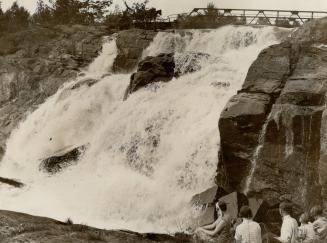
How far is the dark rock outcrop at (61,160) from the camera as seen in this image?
63.5 ft

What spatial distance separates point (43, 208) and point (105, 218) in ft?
7.94

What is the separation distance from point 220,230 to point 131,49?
18.6 m

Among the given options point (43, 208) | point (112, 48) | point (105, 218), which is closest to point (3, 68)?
point (112, 48)

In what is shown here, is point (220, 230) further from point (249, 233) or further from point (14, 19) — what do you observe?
point (14, 19)

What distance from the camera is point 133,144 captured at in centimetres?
1777

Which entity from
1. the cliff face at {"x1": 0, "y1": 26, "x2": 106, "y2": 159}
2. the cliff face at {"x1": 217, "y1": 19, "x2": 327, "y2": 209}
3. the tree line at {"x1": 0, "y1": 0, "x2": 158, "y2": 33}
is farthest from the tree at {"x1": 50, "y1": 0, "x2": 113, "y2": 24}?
the cliff face at {"x1": 217, "y1": 19, "x2": 327, "y2": 209}

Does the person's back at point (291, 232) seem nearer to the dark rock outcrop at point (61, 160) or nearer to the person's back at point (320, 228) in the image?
the person's back at point (320, 228)

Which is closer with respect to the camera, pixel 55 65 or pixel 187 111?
pixel 187 111

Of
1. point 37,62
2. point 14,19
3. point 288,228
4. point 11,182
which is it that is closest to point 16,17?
point 14,19

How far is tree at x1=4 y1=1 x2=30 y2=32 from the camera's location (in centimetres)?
3581

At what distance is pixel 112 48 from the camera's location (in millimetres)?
28141

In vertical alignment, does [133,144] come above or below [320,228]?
below

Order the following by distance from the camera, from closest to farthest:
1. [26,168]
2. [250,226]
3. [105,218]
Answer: [250,226] → [105,218] → [26,168]

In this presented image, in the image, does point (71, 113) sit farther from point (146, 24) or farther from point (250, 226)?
point (250, 226)
